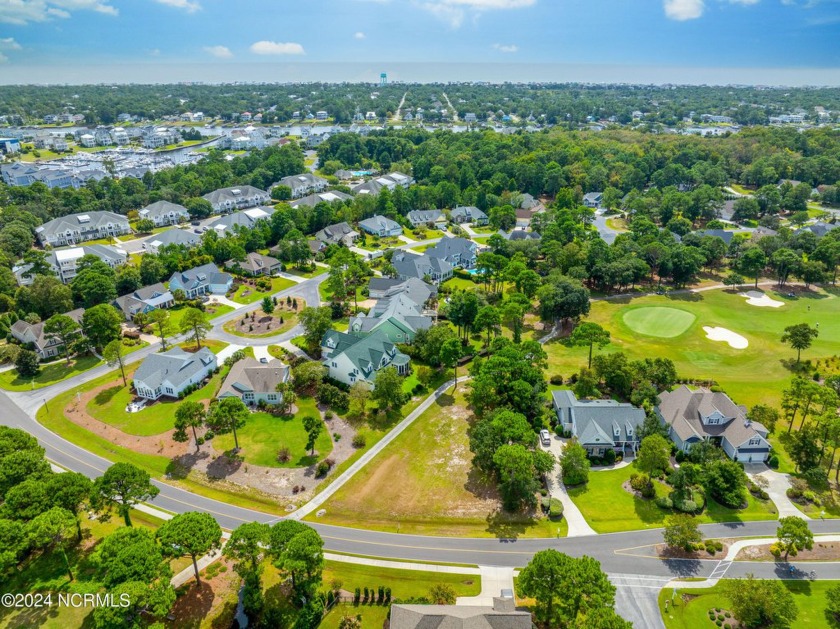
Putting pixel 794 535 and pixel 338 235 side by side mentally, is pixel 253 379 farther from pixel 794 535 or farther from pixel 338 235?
pixel 338 235

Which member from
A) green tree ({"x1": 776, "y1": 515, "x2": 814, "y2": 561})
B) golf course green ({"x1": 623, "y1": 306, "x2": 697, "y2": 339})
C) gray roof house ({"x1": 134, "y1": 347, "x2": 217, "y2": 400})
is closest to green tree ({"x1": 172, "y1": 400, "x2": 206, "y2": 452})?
gray roof house ({"x1": 134, "y1": 347, "x2": 217, "y2": 400})

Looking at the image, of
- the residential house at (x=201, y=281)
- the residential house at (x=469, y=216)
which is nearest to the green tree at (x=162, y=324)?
the residential house at (x=201, y=281)

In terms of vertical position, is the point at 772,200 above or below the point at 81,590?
above

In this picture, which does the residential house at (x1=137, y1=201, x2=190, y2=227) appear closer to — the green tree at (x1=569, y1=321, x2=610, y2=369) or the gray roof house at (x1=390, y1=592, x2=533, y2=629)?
the green tree at (x1=569, y1=321, x2=610, y2=369)

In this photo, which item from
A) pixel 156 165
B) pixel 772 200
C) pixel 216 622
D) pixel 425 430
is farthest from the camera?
pixel 156 165

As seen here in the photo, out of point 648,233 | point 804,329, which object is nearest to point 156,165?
point 648,233

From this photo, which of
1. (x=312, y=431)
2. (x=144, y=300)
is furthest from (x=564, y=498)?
(x=144, y=300)

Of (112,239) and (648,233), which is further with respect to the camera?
(112,239)

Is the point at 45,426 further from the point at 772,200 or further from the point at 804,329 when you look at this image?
the point at 772,200
